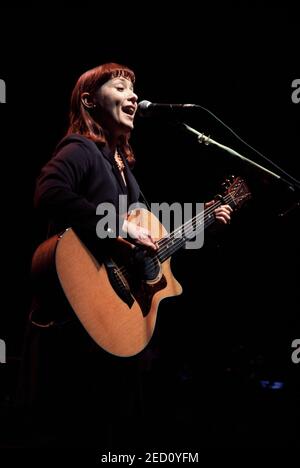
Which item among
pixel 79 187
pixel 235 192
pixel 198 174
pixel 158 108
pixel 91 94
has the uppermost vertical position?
pixel 198 174

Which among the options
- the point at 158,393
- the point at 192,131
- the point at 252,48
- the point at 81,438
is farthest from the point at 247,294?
the point at 81,438

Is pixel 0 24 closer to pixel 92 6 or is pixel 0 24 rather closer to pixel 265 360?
pixel 92 6

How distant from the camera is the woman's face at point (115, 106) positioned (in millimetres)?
2178

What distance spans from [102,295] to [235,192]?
3.71 ft

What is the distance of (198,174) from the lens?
432 cm

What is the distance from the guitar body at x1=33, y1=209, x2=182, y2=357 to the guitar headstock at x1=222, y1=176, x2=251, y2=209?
2.65 ft

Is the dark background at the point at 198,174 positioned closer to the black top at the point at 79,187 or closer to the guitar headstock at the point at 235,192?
the guitar headstock at the point at 235,192

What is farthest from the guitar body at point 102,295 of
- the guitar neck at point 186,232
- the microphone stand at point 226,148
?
the microphone stand at point 226,148

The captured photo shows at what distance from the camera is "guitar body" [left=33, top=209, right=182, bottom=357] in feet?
5.28

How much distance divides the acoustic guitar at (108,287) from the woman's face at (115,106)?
46 cm

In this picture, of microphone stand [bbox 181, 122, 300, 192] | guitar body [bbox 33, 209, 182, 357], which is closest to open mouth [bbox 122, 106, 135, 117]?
microphone stand [bbox 181, 122, 300, 192]

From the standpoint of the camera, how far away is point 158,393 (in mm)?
3711

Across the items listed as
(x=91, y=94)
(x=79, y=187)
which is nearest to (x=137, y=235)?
(x=79, y=187)

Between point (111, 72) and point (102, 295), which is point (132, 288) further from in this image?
point (111, 72)
